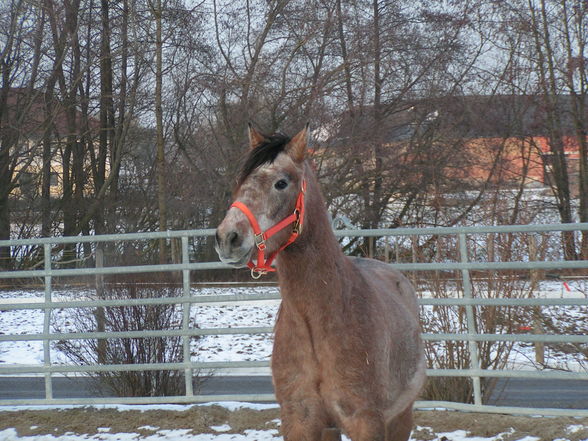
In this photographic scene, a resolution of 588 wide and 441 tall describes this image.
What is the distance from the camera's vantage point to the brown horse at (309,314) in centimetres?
313

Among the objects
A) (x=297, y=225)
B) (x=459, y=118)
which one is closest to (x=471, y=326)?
(x=297, y=225)

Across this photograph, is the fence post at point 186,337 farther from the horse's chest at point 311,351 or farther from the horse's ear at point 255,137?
the horse's chest at point 311,351

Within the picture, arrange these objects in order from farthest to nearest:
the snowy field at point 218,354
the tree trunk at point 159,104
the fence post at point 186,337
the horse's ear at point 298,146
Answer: the tree trunk at point 159,104 < the fence post at point 186,337 < the snowy field at point 218,354 < the horse's ear at point 298,146

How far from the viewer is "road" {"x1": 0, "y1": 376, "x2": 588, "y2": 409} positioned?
293 inches

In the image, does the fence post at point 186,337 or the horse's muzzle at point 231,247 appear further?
the fence post at point 186,337

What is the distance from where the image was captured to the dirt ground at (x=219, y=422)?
555cm

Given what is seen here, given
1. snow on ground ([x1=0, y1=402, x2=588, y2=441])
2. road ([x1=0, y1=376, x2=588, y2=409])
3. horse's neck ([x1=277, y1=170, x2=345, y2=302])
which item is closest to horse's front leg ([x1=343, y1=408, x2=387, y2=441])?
horse's neck ([x1=277, y1=170, x2=345, y2=302])

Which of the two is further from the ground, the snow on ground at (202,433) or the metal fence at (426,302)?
the metal fence at (426,302)

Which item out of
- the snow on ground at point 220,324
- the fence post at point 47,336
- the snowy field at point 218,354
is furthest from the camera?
the snow on ground at point 220,324

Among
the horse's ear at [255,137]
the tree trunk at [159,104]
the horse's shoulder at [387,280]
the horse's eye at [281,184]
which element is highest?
the tree trunk at [159,104]

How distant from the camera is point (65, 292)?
1249 centimetres

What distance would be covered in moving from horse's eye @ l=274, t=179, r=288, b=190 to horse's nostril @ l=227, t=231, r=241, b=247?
388 mm

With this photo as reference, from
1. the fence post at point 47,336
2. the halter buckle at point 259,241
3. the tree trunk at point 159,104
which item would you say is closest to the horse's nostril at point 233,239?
the halter buckle at point 259,241

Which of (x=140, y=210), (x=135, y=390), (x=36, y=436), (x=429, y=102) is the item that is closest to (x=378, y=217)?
(x=429, y=102)
